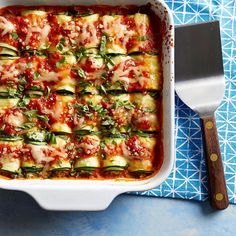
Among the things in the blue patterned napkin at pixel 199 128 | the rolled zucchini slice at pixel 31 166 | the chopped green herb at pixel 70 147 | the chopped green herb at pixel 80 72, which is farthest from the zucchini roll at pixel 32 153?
the blue patterned napkin at pixel 199 128

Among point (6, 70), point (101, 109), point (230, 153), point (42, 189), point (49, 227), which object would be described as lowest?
point (49, 227)

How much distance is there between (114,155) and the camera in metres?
2.16

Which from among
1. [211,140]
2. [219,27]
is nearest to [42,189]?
[211,140]

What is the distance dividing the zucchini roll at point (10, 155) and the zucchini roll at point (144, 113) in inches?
21.2

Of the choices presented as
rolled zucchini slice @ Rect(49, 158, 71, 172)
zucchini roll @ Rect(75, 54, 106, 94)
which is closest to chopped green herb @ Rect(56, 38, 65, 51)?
zucchini roll @ Rect(75, 54, 106, 94)

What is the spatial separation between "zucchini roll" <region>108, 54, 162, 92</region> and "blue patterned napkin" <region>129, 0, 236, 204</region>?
0.24m

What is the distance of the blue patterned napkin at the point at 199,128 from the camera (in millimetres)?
2318

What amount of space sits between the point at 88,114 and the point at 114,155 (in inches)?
8.8

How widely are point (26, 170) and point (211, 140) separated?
2.90ft

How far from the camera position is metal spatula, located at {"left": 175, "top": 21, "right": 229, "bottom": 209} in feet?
7.48

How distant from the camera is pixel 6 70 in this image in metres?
2.19

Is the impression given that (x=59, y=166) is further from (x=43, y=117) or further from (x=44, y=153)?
(x=43, y=117)

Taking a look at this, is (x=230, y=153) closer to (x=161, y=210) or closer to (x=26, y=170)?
(x=161, y=210)

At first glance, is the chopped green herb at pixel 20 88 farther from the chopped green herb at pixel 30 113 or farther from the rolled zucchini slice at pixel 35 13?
the rolled zucchini slice at pixel 35 13
